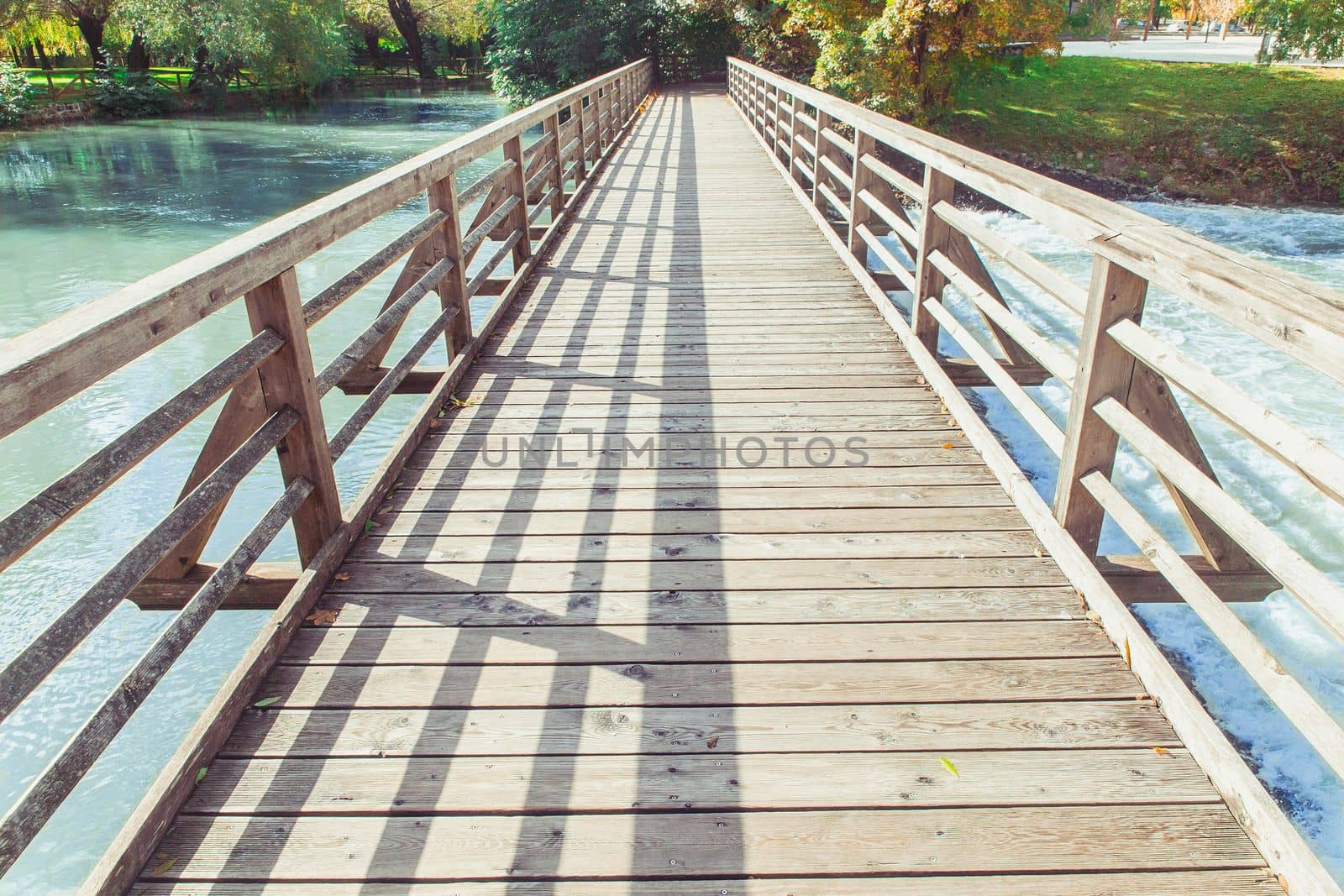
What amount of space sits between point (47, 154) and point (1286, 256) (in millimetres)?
27598

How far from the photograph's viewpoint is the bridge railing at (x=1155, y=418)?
1.70 m

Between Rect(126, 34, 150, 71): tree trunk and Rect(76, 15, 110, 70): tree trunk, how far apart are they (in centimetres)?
108

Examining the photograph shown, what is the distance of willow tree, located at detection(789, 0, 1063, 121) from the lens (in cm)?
1808

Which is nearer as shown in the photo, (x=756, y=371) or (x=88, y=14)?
(x=756, y=371)

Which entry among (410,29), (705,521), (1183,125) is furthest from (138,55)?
(705,521)

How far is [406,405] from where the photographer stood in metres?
9.55

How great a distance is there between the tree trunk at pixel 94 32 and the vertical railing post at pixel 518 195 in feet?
127

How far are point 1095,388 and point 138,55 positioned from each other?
1785 inches

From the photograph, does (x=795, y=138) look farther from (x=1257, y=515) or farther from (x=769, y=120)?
(x=1257, y=515)

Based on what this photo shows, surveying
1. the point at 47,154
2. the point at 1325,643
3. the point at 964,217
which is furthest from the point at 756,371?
the point at 47,154

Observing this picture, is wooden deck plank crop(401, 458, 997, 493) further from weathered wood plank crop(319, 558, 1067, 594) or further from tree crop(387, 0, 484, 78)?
tree crop(387, 0, 484, 78)

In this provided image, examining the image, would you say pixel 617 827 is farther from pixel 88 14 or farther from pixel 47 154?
pixel 88 14

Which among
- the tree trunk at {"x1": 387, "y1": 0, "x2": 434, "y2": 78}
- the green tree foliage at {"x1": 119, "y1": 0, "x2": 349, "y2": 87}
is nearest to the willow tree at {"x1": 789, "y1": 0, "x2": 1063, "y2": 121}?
the green tree foliage at {"x1": 119, "y1": 0, "x2": 349, "y2": 87}

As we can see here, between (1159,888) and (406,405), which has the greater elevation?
(1159,888)
